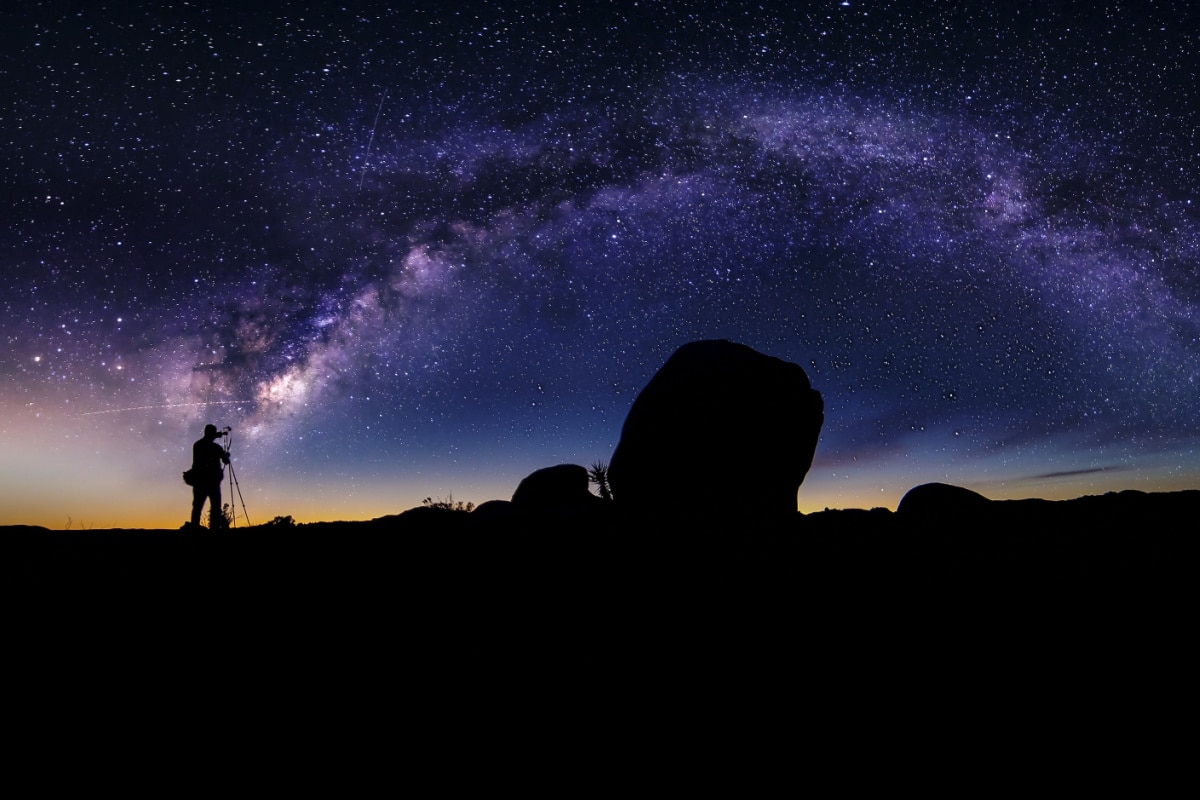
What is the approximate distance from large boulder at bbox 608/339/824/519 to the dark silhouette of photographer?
6.49m

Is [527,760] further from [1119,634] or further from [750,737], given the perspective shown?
[1119,634]

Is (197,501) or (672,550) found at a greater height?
(197,501)

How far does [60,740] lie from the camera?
2.09 m

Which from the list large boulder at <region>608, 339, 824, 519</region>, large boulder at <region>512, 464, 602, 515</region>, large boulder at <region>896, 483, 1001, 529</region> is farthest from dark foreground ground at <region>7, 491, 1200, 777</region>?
large boulder at <region>512, 464, 602, 515</region>

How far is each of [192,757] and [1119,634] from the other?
422cm

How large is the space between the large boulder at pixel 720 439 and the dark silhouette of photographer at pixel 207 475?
6.49 metres

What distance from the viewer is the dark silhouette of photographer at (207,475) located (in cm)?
844

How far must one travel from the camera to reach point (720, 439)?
8.35 meters

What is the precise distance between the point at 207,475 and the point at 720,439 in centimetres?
823

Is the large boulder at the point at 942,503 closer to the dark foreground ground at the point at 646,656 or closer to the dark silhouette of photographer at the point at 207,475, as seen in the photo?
the dark foreground ground at the point at 646,656

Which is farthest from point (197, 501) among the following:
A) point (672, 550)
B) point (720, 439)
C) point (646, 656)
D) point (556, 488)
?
point (646, 656)

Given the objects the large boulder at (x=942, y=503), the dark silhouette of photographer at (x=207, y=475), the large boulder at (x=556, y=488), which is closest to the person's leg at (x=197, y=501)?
the dark silhouette of photographer at (x=207, y=475)

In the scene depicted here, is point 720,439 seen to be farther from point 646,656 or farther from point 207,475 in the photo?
point 207,475

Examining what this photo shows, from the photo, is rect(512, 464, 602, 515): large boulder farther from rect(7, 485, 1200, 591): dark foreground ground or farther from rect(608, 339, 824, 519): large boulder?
rect(7, 485, 1200, 591): dark foreground ground
